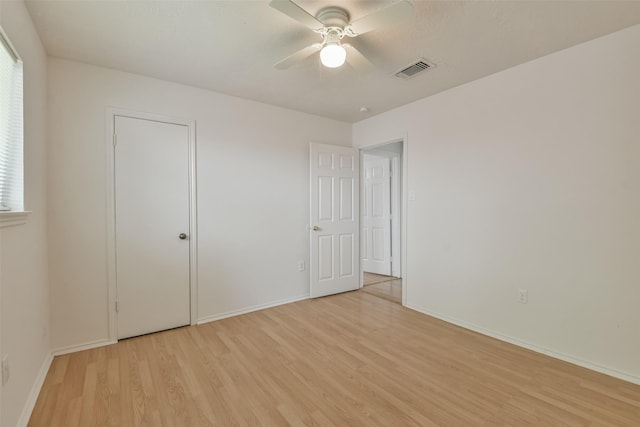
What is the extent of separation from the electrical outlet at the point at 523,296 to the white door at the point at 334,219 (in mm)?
2041

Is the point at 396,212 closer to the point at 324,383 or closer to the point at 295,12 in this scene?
the point at 324,383

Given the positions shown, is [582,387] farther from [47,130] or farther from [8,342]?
[47,130]

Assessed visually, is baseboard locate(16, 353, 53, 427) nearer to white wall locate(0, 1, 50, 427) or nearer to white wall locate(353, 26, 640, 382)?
white wall locate(0, 1, 50, 427)

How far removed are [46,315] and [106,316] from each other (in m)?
0.41

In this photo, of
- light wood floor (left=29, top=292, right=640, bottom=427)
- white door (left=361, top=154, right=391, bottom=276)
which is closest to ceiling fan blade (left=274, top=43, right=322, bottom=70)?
light wood floor (left=29, top=292, right=640, bottom=427)

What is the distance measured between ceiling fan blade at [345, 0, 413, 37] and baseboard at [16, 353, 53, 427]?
2849mm

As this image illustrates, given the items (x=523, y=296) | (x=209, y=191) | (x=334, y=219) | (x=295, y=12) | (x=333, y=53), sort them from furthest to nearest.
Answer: (x=334, y=219) < (x=209, y=191) < (x=523, y=296) < (x=333, y=53) < (x=295, y=12)

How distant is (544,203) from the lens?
2367 millimetres

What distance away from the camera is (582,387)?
1.91m

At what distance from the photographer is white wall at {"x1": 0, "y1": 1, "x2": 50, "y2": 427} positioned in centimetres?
144

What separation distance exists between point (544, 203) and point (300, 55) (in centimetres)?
227

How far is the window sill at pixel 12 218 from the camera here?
1.33 m

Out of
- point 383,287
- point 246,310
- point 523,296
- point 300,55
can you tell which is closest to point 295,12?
point 300,55

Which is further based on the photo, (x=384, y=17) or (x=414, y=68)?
(x=414, y=68)
